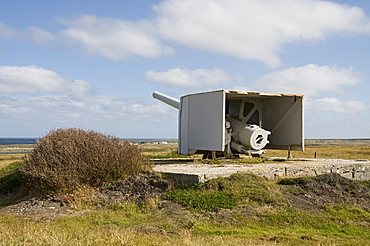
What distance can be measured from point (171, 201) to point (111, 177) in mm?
3079

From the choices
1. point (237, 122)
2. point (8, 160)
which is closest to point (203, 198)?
point (237, 122)

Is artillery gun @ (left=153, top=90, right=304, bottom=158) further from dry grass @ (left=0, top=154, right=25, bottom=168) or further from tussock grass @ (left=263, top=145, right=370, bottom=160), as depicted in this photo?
dry grass @ (left=0, top=154, right=25, bottom=168)

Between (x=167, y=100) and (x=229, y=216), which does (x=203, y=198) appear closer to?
(x=229, y=216)

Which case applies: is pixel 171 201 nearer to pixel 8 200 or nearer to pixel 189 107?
pixel 8 200

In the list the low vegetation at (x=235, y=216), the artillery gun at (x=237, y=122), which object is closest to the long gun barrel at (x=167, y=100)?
the artillery gun at (x=237, y=122)

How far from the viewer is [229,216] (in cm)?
1362

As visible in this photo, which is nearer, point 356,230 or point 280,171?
point 356,230

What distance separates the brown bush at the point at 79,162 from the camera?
16484 mm

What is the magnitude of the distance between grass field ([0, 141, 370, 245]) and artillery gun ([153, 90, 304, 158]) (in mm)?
5821

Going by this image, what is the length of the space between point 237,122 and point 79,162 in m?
9.95

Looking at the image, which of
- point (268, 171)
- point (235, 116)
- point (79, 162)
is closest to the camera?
point (79, 162)

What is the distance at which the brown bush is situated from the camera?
1648 cm

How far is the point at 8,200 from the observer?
1761 cm

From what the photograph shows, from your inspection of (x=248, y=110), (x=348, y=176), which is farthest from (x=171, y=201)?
(x=248, y=110)
